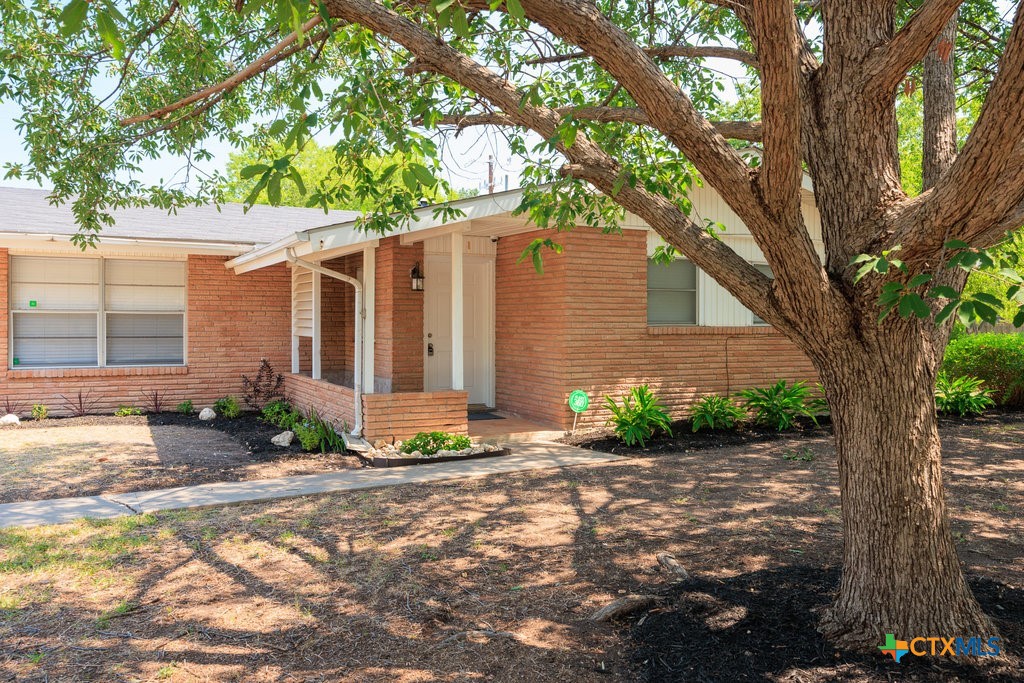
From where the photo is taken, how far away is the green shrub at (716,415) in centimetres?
1129

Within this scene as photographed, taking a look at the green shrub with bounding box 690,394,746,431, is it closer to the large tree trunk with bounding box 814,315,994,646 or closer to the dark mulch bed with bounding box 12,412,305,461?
the dark mulch bed with bounding box 12,412,305,461

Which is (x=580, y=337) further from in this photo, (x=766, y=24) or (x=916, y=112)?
(x=916, y=112)

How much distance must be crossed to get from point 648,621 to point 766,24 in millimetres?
3087

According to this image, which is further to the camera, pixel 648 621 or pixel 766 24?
pixel 648 621

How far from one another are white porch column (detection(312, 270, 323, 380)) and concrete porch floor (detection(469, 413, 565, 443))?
292 cm

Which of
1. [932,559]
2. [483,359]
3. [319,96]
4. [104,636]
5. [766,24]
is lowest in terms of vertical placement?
[104,636]

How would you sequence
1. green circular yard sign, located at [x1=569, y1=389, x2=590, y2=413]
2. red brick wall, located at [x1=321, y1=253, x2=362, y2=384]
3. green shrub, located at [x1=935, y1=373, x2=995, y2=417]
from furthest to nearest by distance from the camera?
red brick wall, located at [x1=321, y1=253, x2=362, y2=384] < green shrub, located at [x1=935, y1=373, x2=995, y2=417] < green circular yard sign, located at [x1=569, y1=389, x2=590, y2=413]

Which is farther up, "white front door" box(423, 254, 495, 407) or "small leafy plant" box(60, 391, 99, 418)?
"white front door" box(423, 254, 495, 407)

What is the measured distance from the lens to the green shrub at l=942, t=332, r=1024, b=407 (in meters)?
14.6

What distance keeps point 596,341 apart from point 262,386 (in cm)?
663

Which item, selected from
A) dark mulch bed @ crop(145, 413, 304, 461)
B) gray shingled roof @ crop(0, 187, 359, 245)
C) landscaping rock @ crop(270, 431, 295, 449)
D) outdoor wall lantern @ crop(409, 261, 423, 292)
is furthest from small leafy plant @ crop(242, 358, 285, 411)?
outdoor wall lantern @ crop(409, 261, 423, 292)

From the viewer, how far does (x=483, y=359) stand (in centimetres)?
1269

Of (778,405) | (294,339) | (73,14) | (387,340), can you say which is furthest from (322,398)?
(73,14)

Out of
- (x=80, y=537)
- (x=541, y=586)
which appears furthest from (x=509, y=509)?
(x=80, y=537)
